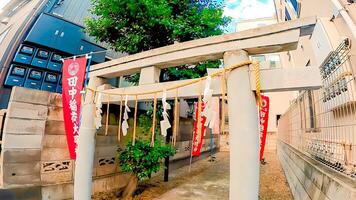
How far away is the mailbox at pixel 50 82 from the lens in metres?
11.5

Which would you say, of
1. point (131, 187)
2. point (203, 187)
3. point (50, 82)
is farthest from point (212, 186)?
point (50, 82)

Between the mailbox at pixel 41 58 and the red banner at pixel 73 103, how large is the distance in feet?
20.8

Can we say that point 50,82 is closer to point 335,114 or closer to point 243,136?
point 243,136

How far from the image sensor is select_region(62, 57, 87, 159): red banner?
5.95m

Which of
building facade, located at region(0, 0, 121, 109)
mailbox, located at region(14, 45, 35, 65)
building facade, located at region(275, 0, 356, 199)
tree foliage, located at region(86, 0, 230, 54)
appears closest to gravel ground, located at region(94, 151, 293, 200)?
building facade, located at region(275, 0, 356, 199)

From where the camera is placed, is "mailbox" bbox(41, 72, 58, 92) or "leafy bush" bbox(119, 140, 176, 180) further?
"mailbox" bbox(41, 72, 58, 92)

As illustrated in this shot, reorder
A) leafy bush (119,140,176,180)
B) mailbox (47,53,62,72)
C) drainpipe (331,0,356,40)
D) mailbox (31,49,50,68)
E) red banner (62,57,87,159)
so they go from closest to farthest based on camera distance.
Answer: drainpipe (331,0,356,40) < red banner (62,57,87,159) < leafy bush (119,140,176,180) < mailbox (31,49,50,68) < mailbox (47,53,62,72)

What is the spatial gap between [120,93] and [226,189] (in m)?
5.60

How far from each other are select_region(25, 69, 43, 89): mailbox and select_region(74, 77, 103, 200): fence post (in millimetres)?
7241

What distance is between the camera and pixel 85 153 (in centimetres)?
534

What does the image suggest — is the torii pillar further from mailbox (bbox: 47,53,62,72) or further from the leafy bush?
mailbox (bbox: 47,53,62,72)

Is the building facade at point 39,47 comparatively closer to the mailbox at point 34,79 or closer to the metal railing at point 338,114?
the mailbox at point 34,79

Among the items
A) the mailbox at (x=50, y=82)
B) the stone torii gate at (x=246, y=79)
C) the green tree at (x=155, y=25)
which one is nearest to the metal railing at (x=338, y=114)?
the stone torii gate at (x=246, y=79)

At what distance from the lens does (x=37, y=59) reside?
11281 mm
